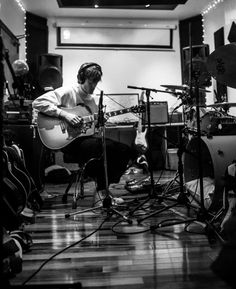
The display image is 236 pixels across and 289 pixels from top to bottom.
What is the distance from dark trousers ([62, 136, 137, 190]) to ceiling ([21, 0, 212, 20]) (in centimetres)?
361

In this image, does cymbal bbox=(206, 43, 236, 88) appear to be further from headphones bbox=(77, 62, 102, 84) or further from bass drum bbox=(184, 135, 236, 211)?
headphones bbox=(77, 62, 102, 84)

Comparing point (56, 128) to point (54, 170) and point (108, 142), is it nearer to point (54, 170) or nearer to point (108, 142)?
point (108, 142)

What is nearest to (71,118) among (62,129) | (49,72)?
(62,129)

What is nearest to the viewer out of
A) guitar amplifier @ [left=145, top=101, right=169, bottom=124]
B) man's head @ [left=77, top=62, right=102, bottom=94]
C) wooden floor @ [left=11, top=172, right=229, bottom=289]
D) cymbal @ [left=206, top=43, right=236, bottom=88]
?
wooden floor @ [left=11, top=172, right=229, bottom=289]

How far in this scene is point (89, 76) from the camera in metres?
3.12

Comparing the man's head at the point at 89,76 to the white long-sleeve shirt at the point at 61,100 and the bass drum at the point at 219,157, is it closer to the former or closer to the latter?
the white long-sleeve shirt at the point at 61,100

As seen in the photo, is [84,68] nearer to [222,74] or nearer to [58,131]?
[58,131]

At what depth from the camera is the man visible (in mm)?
2947

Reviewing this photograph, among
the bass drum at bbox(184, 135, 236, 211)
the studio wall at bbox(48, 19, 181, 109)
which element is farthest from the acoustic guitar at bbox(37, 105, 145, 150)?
the studio wall at bbox(48, 19, 181, 109)

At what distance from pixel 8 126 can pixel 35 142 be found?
34cm

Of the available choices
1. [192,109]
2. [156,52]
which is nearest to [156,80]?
[156,52]

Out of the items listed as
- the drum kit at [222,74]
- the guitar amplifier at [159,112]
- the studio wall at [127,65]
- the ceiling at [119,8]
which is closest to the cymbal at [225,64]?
the drum kit at [222,74]

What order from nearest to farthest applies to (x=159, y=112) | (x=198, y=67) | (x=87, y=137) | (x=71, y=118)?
(x=71, y=118), (x=87, y=137), (x=198, y=67), (x=159, y=112)

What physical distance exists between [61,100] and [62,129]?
0.34m
